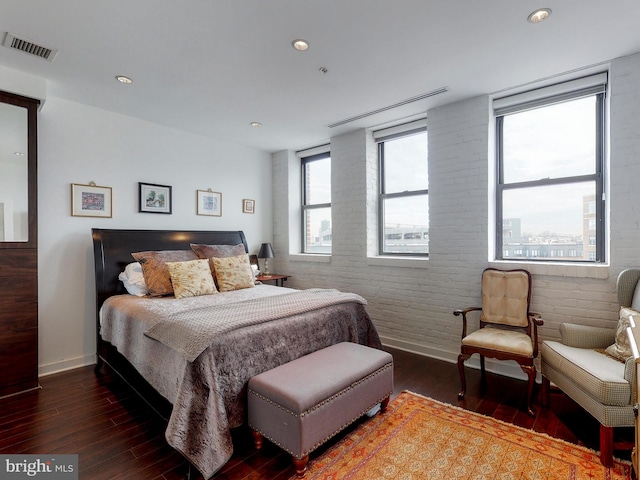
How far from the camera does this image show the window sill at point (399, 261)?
12.1 ft

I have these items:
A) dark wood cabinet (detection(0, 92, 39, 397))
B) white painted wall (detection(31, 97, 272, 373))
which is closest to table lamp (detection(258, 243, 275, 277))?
white painted wall (detection(31, 97, 272, 373))

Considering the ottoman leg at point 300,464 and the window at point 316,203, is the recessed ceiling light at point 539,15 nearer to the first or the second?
the ottoman leg at point 300,464

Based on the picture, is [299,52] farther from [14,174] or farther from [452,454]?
[452,454]

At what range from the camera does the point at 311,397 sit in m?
1.79

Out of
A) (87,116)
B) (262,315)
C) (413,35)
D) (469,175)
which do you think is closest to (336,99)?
(413,35)

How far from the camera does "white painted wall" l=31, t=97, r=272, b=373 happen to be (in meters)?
3.18

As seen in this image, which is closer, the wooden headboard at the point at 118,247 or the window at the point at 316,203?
the wooden headboard at the point at 118,247

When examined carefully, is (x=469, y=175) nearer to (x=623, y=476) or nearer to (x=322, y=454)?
(x=623, y=476)

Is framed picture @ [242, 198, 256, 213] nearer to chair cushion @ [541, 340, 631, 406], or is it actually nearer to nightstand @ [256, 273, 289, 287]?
nightstand @ [256, 273, 289, 287]

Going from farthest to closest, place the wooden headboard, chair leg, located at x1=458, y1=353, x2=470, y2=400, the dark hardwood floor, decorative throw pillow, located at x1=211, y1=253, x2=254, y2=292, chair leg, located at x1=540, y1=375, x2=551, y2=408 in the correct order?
decorative throw pillow, located at x1=211, y1=253, x2=254, y2=292
the wooden headboard
chair leg, located at x1=458, y1=353, x2=470, y2=400
chair leg, located at x1=540, y1=375, x2=551, y2=408
the dark hardwood floor

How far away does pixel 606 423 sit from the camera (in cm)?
182

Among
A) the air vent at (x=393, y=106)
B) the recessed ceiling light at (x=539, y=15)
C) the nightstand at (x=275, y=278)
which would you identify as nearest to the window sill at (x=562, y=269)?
the air vent at (x=393, y=106)

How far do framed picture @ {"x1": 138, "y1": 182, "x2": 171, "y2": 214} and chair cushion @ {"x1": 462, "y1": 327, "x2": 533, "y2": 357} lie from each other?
3647mm

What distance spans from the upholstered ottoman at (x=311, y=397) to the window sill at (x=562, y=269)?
1.65 meters
